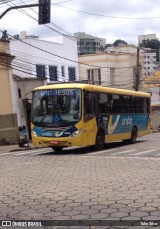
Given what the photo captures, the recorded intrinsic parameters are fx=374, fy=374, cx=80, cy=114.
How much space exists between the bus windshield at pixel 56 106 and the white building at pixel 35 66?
937 cm

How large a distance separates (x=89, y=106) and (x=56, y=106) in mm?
1400

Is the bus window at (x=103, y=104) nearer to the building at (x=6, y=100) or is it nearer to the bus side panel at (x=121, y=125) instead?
the bus side panel at (x=121, y=125)

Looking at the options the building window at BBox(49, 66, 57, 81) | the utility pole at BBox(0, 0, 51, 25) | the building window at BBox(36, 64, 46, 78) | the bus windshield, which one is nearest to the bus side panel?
the bus windshield

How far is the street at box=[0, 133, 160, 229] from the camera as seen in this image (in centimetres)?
565

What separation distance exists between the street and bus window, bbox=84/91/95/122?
374 centimetres

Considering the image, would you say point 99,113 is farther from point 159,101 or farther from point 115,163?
point 159,101

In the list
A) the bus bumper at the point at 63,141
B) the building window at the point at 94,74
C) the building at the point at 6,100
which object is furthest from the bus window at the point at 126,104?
the building window at the point at 94,74

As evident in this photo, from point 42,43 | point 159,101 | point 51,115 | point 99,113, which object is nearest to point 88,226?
point 51,115

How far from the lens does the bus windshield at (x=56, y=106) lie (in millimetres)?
14961

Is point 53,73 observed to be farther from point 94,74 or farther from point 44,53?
point 94,74

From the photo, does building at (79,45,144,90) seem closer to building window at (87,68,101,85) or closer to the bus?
building window at (87,68,101,85)

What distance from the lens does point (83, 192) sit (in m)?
7.33

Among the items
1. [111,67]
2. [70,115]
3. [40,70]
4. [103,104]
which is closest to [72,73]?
[40,70]

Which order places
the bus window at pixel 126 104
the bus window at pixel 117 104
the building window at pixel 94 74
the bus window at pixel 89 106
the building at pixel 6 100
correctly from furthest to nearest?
the building window at pixel 94 74 → the building at pixel 6 100 → the bus window at pixel 126 104 → the bus window at pixel 117 104 → the bus window at pixel 89 106
